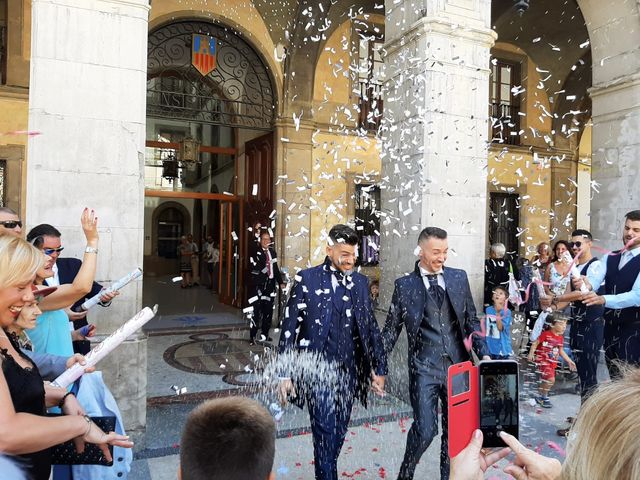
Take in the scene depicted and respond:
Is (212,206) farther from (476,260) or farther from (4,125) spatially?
(476,260)

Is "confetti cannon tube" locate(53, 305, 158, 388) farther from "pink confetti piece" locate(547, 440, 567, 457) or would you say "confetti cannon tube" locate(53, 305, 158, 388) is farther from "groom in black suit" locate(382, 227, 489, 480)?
"pink confetti piece" locate(547, 440, 567, 457)

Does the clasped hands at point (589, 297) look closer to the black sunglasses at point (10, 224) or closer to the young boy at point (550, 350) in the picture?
the young boy at point (550, 350)

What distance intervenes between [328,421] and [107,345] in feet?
5.39

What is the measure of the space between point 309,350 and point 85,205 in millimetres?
2077

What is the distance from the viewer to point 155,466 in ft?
11.7

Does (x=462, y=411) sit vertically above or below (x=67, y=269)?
below

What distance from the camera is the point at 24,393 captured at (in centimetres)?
170

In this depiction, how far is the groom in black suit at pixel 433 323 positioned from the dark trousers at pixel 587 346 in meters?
1.93

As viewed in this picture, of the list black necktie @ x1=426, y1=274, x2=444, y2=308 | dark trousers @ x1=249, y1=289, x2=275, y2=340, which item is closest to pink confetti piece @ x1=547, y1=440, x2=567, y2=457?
black necktie @ x1=426, y1=274, x2=444, y2=308

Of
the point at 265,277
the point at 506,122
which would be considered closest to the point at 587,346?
the point at 265,277

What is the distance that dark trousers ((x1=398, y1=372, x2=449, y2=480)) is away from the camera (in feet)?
10.4

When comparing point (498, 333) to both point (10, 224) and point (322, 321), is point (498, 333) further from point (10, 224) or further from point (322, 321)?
point (10, 224)

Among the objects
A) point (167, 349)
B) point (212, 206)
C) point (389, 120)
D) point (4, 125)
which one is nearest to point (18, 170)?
point (4, 125)

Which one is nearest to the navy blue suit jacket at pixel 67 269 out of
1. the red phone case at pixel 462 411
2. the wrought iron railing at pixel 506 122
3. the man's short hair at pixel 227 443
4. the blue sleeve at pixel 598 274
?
the man's short hair at pixel 227 443
